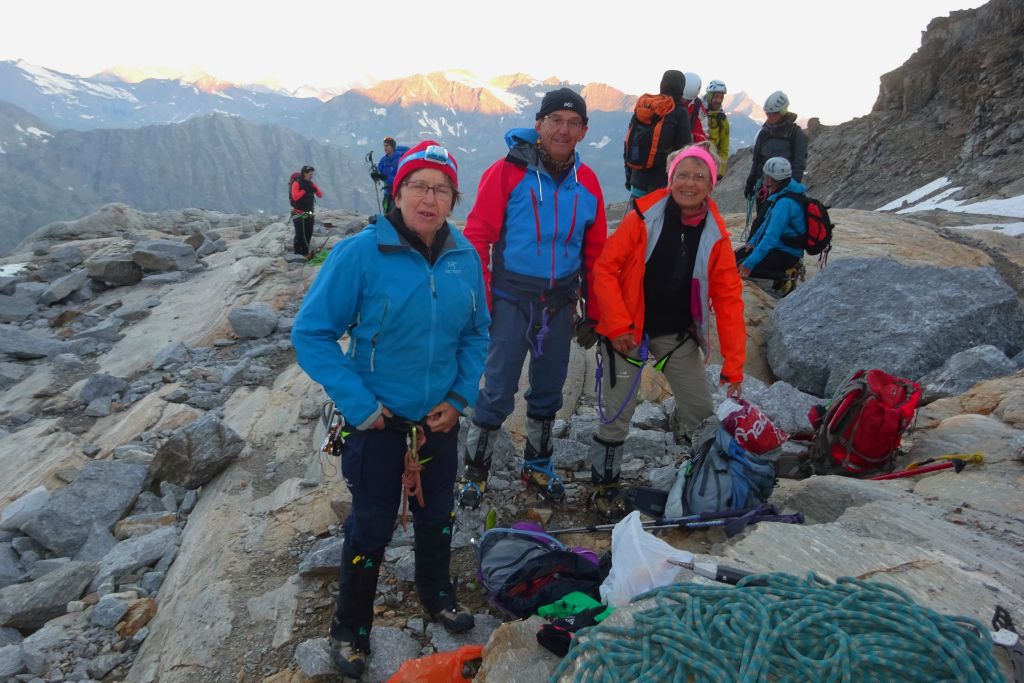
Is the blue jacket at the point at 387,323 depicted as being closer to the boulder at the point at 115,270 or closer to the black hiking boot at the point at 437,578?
the black hiking boot at the point at 437,578

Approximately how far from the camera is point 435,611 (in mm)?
3750

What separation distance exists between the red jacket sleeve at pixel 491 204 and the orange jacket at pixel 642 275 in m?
0.86

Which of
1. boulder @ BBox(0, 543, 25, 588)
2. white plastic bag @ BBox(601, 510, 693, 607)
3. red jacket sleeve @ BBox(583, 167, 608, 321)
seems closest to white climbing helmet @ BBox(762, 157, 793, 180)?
red jacket sleeve @ BBox(583, 167, 608, 321)

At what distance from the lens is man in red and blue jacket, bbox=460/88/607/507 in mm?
4363

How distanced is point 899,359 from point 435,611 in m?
6.15

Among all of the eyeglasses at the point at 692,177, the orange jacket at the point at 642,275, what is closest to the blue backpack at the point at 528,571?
the orange jacket at the point at 642,275

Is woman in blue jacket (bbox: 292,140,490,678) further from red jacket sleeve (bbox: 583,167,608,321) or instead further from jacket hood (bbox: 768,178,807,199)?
jacket hood (bbox: 768,178,807,199)

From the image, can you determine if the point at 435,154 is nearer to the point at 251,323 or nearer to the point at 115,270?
the point at 251,323

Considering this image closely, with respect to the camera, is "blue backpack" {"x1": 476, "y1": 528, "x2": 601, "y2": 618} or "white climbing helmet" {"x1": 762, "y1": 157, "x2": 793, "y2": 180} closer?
"blue backpack" {"x1": 476, "y1": 528, "x2": 601, "y2": 618}

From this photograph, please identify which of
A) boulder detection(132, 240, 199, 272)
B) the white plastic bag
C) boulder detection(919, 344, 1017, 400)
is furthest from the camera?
boulder detection(132, 240, 199, 272)

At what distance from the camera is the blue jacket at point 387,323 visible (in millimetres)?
2943

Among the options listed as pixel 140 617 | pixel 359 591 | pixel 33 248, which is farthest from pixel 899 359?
pixel 33 248

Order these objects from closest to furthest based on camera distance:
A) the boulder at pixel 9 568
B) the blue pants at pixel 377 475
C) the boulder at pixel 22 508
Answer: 1. the blue pants at pixel 377 475
2. the boulder at pixel 9 568
3. the boulder at pixel 22 508

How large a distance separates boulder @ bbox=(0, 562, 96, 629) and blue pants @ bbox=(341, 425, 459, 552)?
2.87 meters
